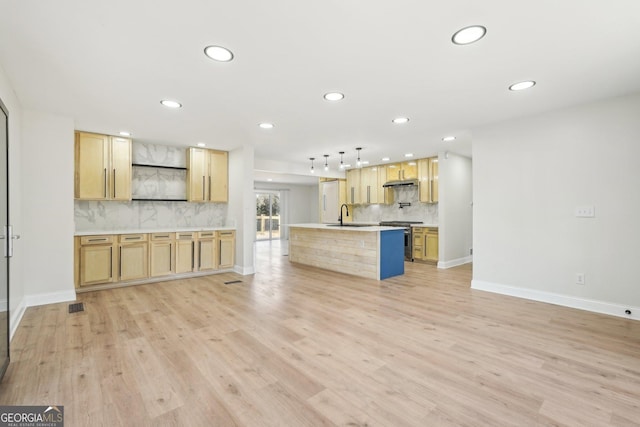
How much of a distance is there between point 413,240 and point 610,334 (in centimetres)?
433

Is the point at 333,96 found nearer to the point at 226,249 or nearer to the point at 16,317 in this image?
the point at 226,249

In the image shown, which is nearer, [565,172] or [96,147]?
[565,172]

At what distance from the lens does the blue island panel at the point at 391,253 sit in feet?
16.9

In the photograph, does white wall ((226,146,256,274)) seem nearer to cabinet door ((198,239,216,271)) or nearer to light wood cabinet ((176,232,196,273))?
cabinet door ((198,239,216,271))

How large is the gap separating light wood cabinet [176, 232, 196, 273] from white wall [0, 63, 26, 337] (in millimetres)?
1948

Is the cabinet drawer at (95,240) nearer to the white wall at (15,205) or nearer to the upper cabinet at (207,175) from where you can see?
the white wall at (15,205)

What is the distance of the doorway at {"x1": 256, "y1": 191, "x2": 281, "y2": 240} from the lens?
11594mm

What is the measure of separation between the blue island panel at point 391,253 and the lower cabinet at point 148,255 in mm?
2907

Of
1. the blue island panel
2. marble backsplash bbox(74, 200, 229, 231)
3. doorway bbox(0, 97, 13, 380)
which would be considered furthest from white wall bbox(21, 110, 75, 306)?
the blue island panel

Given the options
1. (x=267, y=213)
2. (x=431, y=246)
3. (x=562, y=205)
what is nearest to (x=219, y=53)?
(x=562, y=205)

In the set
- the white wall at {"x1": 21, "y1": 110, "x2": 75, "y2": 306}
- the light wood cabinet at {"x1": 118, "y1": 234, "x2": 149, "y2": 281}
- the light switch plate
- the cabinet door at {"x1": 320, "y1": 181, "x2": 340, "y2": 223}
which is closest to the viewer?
the light switch plate

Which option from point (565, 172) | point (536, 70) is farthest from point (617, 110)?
point (536, 70)

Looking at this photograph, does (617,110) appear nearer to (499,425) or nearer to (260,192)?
(499,425)

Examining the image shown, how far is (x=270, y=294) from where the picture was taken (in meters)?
4.23
